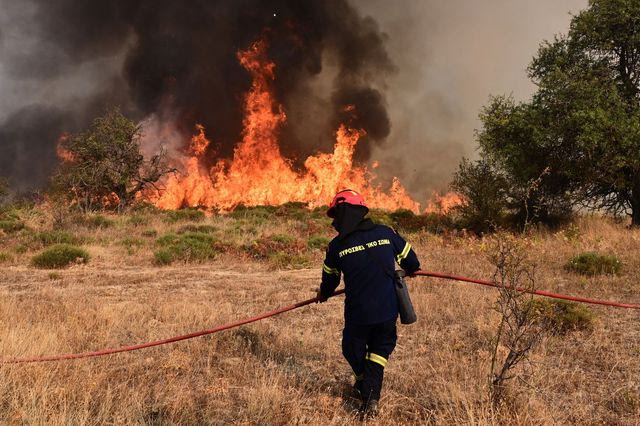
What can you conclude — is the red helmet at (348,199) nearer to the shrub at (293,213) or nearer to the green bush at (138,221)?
the green bush at (138,221)

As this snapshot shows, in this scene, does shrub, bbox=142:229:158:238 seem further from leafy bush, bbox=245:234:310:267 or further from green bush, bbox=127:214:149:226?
leafy bush, bbox=245:234:310:267

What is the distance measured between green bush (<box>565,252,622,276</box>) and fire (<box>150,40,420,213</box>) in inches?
928

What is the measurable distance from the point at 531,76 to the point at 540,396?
18.0 meters

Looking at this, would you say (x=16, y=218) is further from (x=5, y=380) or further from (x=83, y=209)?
(x=5, y=380)

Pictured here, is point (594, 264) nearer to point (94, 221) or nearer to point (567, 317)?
point (567, 317)

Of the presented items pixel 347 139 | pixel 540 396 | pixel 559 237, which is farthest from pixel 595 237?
pixel 347 139

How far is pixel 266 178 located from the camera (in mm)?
39219

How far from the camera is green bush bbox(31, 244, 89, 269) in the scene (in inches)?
481

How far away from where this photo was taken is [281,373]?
4.83 meters

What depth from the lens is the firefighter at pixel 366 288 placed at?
3838mm

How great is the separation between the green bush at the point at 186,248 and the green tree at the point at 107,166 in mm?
12599

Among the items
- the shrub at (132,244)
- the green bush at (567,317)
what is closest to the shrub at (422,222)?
the shrub at (132,244)

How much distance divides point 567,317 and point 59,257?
12.8 meters

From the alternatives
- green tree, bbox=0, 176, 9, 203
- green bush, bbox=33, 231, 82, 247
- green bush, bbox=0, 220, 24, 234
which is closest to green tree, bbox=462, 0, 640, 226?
green bush, bbox=33, 231, 82, 247
